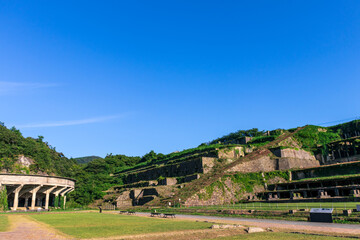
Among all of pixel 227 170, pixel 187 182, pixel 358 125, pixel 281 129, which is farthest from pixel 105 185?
pixel 358 125

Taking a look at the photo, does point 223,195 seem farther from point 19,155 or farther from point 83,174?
point 19,155

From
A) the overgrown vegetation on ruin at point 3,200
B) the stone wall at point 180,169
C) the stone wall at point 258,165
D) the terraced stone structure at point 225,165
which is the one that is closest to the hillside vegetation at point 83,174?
the terraced stone structure at point 225,165

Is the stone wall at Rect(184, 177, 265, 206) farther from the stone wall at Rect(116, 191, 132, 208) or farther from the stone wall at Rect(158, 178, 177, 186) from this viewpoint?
the stone wall at Rect(116, 191, 132, 208)

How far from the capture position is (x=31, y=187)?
4494 centimetres

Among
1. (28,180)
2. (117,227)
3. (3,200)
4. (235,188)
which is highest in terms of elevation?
(28,180)

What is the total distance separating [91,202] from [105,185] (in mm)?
10578

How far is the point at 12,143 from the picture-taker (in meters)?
64.4

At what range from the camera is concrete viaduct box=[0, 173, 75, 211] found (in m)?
41.4

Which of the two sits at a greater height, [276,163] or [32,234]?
[276,163]

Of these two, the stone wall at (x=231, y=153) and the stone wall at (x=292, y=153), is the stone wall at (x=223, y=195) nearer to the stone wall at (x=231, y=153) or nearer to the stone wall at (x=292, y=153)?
the stone wall at (x=292, y=153)

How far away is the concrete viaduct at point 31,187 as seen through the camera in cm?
4144

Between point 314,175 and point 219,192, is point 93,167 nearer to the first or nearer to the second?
point 219,192

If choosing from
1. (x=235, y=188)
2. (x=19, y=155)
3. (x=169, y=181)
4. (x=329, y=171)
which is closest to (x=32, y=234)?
(x=235, y=188)

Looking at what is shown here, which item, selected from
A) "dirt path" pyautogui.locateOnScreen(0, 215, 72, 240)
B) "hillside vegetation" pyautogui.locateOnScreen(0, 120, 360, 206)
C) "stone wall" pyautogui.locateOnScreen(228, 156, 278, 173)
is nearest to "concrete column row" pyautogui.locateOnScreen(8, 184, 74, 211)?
"hillside vegetation" pyautogui.locateOnScreen(0, 120, 360, 206)
